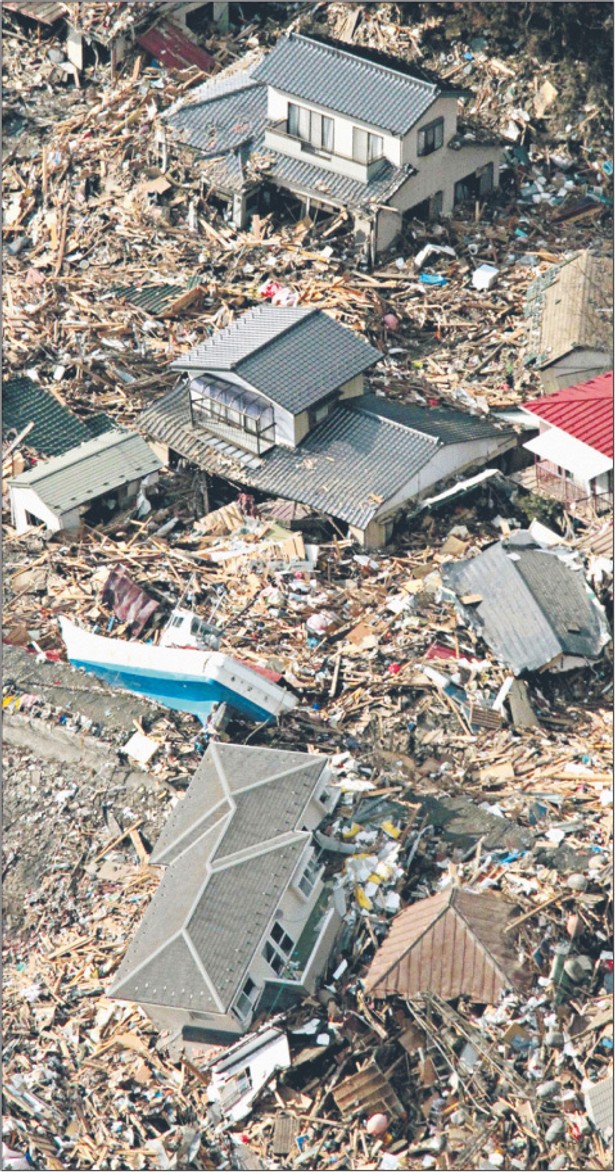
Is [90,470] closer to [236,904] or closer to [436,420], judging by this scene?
[436,420]

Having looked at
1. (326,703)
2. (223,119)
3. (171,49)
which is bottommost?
(326,703)

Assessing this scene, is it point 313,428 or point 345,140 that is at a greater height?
point 345,140

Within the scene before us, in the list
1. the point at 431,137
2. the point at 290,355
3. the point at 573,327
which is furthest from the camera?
the point at 431,137

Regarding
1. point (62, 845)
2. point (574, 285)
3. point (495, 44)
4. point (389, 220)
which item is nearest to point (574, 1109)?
point (62, 845)

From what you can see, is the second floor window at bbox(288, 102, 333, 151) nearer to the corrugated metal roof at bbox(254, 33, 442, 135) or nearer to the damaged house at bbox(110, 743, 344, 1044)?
the corrugated metal roof at bbox(254, 33, 442, 135)

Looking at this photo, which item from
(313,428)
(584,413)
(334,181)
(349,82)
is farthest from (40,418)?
(584,413)

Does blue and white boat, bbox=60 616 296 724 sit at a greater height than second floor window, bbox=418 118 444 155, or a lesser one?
lesser

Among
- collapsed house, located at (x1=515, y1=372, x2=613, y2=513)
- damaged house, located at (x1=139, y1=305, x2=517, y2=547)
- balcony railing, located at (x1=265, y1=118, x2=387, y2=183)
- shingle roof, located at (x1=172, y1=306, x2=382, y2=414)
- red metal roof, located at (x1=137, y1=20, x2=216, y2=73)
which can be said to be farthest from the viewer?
red metal roof, located at (x1=137, y1=20, x2=216, y2=73)

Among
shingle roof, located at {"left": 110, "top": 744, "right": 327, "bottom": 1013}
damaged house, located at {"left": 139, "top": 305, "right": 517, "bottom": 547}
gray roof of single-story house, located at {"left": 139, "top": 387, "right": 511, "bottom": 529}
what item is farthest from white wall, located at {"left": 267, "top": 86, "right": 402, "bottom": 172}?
shingle roof, located at {"left": 110, "top": 744, "right": 327, "bottom": 1013}
